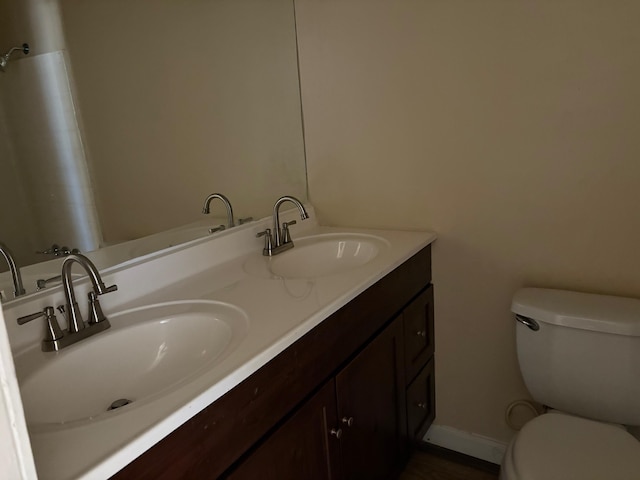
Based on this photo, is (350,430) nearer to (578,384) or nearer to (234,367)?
(234,367)

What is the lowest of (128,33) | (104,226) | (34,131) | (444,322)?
(444,322)

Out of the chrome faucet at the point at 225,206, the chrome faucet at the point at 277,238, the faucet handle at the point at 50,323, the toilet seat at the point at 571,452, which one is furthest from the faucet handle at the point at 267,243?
the toilet seat at the point at 571,452

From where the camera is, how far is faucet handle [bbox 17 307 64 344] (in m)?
0.98

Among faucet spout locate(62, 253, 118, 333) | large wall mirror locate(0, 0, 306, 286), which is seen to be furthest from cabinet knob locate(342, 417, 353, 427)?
large wall mirror locate(0, 0, 306, 286)

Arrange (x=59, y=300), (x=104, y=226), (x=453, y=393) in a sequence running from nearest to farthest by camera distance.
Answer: (x=59, y=300) → (x=104, y=226) → (x=453, y=393)

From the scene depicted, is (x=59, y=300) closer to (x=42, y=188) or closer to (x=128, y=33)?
(x=42, y=188)

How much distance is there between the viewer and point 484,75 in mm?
1501

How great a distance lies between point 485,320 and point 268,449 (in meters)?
1.04

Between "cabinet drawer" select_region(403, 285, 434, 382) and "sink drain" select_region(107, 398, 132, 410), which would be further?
"cabinet drawer" select_region(403, 285, 434, 382)

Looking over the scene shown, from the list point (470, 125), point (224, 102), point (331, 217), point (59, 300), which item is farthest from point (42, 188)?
point (470, 125)

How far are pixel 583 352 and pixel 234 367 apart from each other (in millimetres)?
1063

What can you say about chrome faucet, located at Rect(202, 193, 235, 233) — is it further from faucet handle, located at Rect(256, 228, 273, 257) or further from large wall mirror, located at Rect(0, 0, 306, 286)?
faucet handle, located at Rect(256, 228, 273, 257)

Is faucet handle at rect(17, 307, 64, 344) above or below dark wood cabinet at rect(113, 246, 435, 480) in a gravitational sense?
above

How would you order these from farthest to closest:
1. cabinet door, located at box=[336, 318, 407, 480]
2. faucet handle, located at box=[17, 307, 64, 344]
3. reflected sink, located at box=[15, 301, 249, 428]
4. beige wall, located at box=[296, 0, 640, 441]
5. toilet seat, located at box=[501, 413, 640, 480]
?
beige wall, located at box=[296, 0, 640, 441] < cabinet door, located at box=[336, 318, 407, 480] < toilet seat, located at box=[501, 413, 640, 480] < faucet handle, located at box=[17, 307, 64, 344] < reflected sink, located at box=[15, 301, 249, 428]
